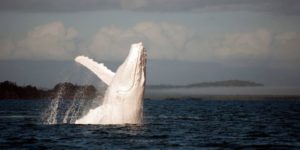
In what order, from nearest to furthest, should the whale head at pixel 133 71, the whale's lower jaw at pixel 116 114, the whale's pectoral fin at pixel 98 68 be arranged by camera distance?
the whale head at pixel 133 71 < the whale's lower jaw at pixel 116 114 < the whale's pectoral fin at pixel 98 68

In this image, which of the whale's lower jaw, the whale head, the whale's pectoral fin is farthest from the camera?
the whale's pectoral fin

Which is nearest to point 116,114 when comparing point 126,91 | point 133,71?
point 126,91

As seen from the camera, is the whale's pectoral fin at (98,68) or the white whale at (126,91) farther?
the whale's pectoral fin at (98,68)

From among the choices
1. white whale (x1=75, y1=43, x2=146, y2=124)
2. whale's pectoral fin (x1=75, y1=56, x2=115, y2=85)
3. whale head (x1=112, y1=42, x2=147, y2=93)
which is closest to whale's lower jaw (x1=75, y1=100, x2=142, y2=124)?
white whale (x1=75, y1=43, x2=146, y2=124)

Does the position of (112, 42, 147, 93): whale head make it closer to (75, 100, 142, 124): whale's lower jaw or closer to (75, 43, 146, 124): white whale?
(75, 43, 146, 124): white whale

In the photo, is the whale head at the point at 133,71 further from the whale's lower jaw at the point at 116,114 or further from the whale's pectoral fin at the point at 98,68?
the whale's pectoral fin at the point at 98,68

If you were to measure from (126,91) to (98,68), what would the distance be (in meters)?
2.64

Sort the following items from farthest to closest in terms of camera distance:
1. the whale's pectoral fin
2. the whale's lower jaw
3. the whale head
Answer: the whale's pectoral fin, the whale's lower jaw, the whale head

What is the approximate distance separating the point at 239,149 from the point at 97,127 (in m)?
7.50

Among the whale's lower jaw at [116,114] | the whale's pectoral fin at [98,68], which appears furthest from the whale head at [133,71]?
the whale's pectoral fin at [98,68]

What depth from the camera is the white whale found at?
1049 inches

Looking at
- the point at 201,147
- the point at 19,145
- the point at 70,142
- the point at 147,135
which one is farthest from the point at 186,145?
the point at 19,145

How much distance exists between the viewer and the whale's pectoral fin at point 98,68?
28672 mm

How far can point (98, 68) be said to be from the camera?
29031 millimetres
